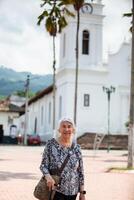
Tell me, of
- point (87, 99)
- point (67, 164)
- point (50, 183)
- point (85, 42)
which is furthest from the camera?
point (85, 42)

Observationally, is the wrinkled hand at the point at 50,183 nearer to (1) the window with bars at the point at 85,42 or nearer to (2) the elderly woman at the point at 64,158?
(2) the elderly woman at the point at 64,158

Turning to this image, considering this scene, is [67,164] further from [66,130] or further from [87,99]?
[87,99]

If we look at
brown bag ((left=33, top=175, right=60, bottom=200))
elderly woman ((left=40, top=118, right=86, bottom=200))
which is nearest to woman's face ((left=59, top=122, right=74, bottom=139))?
elderly woman ((left=40, top=118, right=86, bottom=200))

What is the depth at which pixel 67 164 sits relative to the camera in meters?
5.80

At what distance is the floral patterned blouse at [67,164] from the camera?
19.0ft

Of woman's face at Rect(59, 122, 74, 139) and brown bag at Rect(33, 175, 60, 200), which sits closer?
brown bag at Rect(33, 175, 60, 200)

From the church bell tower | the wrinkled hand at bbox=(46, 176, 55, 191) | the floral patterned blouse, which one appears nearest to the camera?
the wrinkled hand at bbox=(46, 176, 55, 191)

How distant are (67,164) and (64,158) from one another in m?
0.07

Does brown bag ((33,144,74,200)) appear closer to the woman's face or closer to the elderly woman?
the elderly woman

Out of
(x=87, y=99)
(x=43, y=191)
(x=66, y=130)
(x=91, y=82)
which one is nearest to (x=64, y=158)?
(x=66, y=130)

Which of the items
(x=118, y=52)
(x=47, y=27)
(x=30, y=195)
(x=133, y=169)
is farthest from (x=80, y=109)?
(x=30, y=195)

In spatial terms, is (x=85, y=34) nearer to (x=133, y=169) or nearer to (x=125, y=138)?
(x=125, y=138)

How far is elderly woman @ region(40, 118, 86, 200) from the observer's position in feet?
19.0

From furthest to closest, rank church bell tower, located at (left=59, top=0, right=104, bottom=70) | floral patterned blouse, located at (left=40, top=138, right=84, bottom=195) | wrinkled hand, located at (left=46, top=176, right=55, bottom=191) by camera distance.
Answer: church bell tower, located at (left=59, top=0, right=104, bottom=70) < floral patterned blouse, located at (left=40, top=138, right=84, bottom=195) < wrinkled hand, located at (left=46, top=176, right=55, bottom=191)
